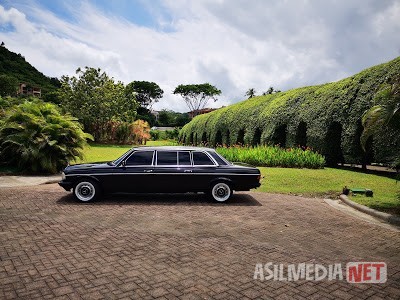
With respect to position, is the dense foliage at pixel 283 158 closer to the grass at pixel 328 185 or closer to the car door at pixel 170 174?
the grass at pixel 328 185

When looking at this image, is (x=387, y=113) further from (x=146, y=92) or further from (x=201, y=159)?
(x=146, y=92)

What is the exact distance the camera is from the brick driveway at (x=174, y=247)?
11.8ft

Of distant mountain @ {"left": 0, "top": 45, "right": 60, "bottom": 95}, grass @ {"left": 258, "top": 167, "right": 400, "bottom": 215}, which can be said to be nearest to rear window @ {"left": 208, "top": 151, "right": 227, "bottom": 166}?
grass @ {"left": 258, "top": 167, "right": 400, "bottom": 215}

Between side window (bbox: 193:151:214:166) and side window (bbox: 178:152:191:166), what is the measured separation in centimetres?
16

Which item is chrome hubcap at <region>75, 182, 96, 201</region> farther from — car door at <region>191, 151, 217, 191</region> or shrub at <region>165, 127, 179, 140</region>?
shrub at <region>165, 127, 179, 140</region>

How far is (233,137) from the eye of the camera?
27906mm

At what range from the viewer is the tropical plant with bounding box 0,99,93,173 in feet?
39.8

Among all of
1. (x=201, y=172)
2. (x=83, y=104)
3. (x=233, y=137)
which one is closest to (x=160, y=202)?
(x=201, y=172)

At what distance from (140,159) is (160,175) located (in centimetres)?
72

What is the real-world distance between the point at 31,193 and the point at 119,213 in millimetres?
3657

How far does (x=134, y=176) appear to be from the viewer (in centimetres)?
800

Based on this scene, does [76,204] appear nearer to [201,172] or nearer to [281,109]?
[201,172]

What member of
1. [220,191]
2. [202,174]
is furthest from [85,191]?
[220,191]

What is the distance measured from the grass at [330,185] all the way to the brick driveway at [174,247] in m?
1.58
